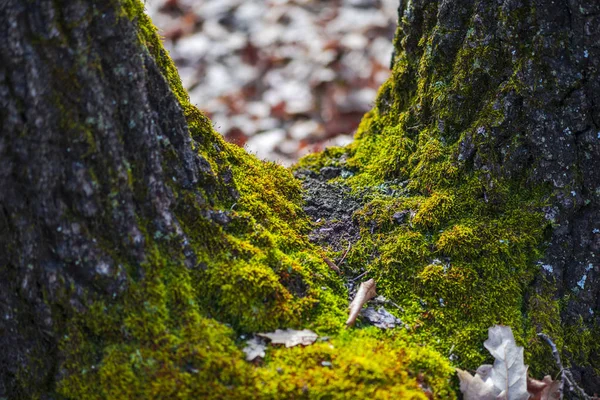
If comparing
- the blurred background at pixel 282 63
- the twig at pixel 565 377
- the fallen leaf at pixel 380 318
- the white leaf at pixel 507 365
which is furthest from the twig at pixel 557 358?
the blurred background at pixel 282 63

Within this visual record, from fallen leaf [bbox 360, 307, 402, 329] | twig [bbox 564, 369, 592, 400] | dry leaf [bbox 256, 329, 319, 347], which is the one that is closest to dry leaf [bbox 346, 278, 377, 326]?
fallen leaf [bbox 360, 307, 402, 329]

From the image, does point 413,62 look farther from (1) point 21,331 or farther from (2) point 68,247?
(1) point 21,331

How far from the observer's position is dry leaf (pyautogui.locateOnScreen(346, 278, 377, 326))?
6.09ft

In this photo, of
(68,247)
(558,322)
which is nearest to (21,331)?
(68,247)

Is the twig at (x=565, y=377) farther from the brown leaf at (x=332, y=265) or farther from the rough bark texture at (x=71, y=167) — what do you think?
the rough bark texture at (x=71, y=167)

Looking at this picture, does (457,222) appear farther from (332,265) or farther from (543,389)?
(543,389)

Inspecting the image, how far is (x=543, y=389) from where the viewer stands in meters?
1.78

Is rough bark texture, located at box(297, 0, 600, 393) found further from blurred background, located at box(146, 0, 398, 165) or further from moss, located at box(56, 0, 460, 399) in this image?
blurred background, located at box(146, 0, 398, 165)

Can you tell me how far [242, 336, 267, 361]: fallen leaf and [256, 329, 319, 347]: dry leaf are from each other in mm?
22

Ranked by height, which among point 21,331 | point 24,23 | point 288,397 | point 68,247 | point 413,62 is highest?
point 413,62

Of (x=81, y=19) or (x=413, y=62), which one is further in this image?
(x=413, y=62)

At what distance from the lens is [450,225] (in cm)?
211

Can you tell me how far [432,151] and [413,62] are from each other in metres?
0.49

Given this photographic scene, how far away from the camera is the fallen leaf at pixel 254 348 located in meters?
1.64
